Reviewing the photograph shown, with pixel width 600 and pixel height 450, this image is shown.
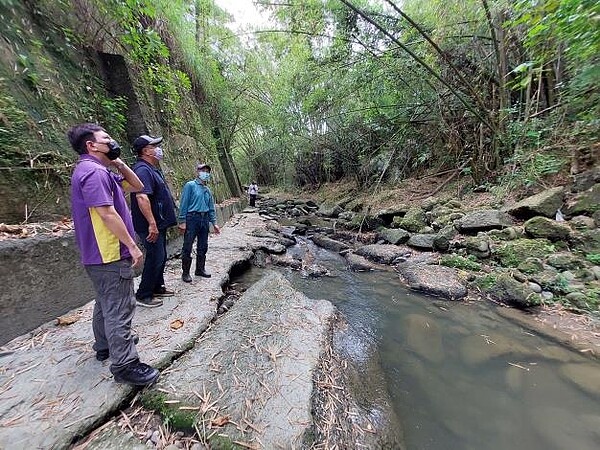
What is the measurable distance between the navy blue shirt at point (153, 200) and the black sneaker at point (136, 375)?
1.50 meters

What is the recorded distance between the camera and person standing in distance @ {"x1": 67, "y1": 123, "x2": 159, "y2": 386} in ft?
5.45

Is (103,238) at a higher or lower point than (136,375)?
higher

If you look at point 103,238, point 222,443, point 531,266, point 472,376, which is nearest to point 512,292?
point 531,266

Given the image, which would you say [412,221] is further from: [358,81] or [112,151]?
[112,151]

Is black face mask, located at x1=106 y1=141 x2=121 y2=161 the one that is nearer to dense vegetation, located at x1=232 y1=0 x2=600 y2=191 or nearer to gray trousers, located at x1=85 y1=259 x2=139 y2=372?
gray trousers, located at x1=85 y1=259 x2=139 y2=372

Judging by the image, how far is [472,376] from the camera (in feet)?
8.55

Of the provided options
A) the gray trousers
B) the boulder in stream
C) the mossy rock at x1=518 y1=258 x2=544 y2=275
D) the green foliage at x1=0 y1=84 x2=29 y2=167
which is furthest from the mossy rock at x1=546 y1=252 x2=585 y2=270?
the green foliage at x1=0 y1=84 x2=29 y2=167

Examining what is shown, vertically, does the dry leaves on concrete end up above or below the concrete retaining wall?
below

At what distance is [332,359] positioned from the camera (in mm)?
2459

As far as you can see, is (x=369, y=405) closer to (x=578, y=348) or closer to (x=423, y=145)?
(x=578, y=348)

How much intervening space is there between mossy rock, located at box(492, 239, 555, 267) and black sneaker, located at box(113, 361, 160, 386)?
5253 mm

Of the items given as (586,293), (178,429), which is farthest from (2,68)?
(586,293)

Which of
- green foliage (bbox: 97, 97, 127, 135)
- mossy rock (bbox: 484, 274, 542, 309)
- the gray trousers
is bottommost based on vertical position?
mossy rock (bbox: 484, 274, 542, 309)

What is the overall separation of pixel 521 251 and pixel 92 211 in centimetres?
574
